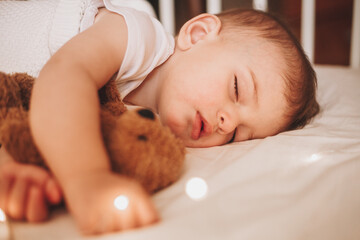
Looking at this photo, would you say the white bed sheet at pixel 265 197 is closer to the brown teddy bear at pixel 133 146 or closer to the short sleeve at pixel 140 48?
the brown teddy bear at pixel 133 146

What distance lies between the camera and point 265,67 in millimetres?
775

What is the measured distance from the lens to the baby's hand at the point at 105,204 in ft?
1.15

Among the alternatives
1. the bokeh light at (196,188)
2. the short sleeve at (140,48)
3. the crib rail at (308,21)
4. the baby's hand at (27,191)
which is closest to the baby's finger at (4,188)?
the baby's hand at (27,191)

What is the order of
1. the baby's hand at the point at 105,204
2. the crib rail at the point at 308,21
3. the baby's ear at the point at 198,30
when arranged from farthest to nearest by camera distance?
the crib rail at the point at 308,21 → the baby's ear at the point at 198,30 → the baby's hand at the point at 105,204

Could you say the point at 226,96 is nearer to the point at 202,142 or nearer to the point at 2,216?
the point at 202,142

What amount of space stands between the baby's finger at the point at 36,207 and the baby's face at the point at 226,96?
433 millimetres

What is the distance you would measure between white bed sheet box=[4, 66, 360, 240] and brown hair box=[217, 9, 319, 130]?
16 cm

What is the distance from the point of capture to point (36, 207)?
0.37 m

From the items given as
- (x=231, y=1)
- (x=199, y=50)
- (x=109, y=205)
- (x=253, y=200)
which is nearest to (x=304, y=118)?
(x=199, y=50)

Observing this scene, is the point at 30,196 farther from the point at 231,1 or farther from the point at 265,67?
the point at 231,1

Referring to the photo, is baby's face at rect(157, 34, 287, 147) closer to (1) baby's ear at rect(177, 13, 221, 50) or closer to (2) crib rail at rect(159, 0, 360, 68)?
(1) baby's ear at rect(177, 13, 221, 50)

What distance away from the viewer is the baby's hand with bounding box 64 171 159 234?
35 cm

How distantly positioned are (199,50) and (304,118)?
0.39 metres

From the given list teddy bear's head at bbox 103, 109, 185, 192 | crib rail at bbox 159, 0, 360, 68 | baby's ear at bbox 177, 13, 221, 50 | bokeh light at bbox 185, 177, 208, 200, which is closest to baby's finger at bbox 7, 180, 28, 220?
teddy bear's head at bbox 103, 109, 185, 192
